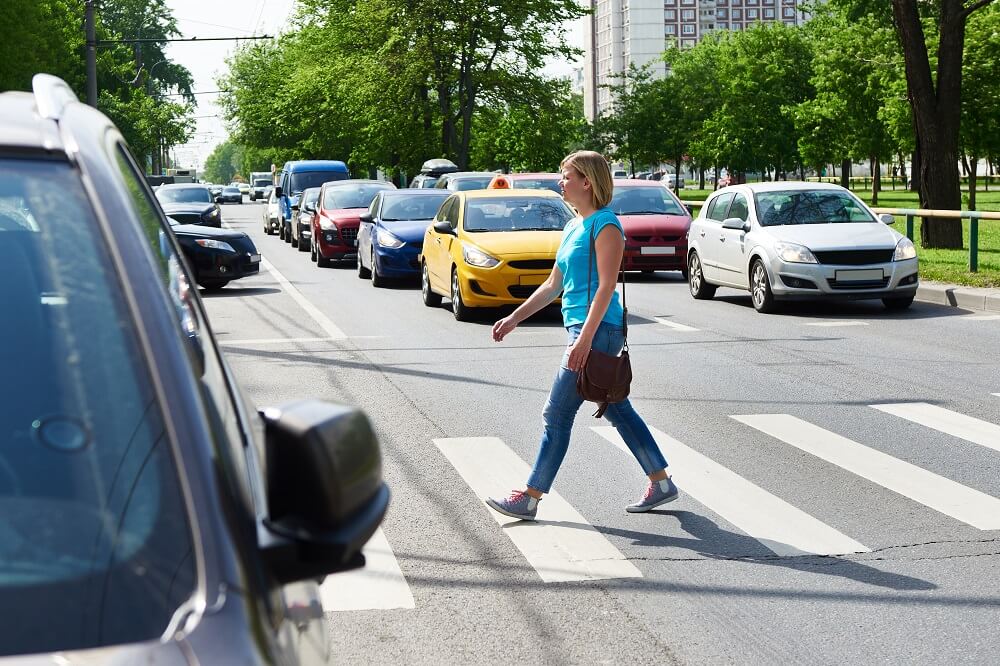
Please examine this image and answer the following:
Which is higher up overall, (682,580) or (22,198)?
(22,198)

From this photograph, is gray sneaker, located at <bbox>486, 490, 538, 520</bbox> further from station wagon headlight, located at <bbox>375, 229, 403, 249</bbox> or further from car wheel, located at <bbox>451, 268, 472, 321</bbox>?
station wagon headlight, located at <bbox>375, 229, 403, 249</bbox>

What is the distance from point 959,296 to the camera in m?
16.8

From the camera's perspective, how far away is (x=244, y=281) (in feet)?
78.8

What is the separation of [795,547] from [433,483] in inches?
82.7

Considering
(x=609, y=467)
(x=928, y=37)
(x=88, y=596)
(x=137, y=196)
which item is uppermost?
(x=928, y=37)

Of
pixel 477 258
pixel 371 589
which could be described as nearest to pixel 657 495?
pixel 371 589

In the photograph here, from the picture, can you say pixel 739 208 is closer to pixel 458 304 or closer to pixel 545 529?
pixel 458 304

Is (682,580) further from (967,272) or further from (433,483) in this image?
(967,272)

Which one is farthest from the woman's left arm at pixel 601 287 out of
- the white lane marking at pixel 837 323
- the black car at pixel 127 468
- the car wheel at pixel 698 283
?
the car wheel at pixel 698 283

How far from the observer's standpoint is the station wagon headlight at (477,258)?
1630 cm

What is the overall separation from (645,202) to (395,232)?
4491 millimetres

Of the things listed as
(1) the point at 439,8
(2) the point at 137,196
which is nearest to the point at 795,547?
(2) the point at 137,196

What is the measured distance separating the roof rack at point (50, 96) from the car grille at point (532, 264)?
13.5 metres

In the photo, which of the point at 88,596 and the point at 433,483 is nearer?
the point at 88,596
